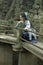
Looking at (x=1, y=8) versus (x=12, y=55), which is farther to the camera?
(x=1, y=8)

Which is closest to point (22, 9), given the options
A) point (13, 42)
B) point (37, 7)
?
point (37, 7)

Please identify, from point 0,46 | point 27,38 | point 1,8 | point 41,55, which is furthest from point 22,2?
point 41,55

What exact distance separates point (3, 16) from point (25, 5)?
2.14 metres

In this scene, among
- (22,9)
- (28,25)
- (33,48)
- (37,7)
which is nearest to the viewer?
(33,48)

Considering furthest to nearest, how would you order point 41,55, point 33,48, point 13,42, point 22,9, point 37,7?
point 22,9
point 37,7
point 13,42
point 33,48
point 41,55

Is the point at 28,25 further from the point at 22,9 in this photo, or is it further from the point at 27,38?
the point at 22,9

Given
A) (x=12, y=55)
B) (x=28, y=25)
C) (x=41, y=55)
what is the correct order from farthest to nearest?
(x=12, y=55)
(x=28, y=25)
(x=41, y=55)

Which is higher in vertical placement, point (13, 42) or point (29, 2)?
point (29, 2)

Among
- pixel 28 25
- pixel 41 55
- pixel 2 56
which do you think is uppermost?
pixel 28 25

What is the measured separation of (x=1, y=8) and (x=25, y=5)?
6.73ft

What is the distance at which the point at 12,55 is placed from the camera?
38.2ft

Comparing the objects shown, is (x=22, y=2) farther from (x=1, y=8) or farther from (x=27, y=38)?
(x=27, y=38)

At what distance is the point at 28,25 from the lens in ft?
30.2

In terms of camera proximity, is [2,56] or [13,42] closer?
[13,42]
